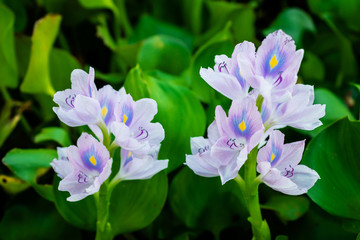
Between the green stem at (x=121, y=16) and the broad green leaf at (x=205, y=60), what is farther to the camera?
the green stem at (x=121, y=16)

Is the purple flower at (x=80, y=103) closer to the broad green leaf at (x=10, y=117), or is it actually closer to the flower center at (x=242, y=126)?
the flower center at (x=242, y=126)

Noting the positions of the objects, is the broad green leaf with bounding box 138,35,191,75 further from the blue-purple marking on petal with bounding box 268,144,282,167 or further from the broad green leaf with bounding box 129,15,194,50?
the blue-purple marking on petal with bounding box 268,144,282,167

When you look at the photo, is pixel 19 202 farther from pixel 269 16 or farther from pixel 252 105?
pixel 269 16

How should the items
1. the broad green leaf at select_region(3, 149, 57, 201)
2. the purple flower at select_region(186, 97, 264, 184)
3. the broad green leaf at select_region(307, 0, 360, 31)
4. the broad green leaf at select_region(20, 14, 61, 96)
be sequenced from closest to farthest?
1. the purple flower at select_region(186, 97, 264, 184)
2. the broad green leaf at select_region(3, 149, 57, 201)
3. the broad green leaf at select_region(20, 14, 61, 96)
4. the broad green leaf at select_region(307, 0, 360, 31)

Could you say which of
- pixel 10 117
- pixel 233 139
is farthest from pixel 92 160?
pixel 10 117

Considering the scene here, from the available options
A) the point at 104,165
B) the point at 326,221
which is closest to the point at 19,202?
the point at 104,165

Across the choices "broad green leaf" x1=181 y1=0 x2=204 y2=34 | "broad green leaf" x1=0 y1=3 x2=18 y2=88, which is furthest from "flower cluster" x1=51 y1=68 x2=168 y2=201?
"broad green leaf" x1=181 y1=0 x2=204 y2=34

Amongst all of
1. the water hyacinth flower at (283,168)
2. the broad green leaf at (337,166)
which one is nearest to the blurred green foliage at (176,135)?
the broad green leaf at (337,166)
